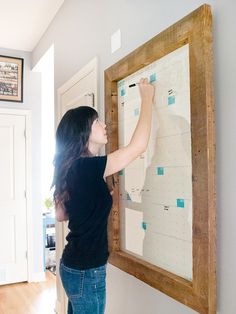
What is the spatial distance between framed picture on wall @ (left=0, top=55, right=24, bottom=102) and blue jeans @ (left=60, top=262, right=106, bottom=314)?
301 centimetres

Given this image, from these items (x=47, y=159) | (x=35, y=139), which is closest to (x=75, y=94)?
(x=35, y=139)

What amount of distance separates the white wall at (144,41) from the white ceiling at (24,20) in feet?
0.83

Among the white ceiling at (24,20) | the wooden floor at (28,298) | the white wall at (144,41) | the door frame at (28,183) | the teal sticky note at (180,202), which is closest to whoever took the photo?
the white wall at (144,41)

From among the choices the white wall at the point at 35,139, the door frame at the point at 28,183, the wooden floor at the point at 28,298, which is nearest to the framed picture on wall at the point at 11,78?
the white wall at the point at 35,139

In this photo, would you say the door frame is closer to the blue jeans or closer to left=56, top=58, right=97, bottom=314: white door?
left=56, top=58, right=97, bottom=314: white door

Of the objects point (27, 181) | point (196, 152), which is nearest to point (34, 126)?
point (27, 181)

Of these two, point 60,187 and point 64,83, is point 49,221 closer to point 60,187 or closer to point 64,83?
point 64,83

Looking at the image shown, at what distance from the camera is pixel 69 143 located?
4.42 ft

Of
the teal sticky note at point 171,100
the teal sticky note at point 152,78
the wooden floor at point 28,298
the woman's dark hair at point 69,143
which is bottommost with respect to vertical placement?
the wooden floor at point 28,298

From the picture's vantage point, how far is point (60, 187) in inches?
52.7

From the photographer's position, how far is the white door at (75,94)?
2173mm

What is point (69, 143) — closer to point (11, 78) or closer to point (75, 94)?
point (75, 94)

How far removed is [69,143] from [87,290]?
602mm

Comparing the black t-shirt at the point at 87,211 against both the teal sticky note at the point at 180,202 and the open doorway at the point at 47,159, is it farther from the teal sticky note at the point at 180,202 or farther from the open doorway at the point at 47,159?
the open doorway at the point at 47,159
